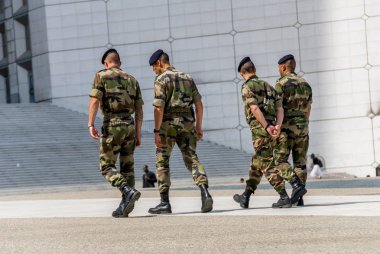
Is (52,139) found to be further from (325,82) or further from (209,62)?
(325,82)

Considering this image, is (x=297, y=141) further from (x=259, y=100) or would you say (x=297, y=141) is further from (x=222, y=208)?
(x=222, y=208)

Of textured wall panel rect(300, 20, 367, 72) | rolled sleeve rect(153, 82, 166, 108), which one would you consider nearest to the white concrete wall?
textured wall panel rect(300, 20, 367, 72)

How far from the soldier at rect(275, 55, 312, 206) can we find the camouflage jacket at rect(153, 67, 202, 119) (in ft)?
4.19

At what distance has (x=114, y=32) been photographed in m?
46.2

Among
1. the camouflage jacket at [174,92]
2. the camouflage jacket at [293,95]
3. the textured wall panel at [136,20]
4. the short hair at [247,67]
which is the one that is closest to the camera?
the camouflage jacket at [174,92]

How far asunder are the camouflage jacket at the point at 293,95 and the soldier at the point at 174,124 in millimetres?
1270

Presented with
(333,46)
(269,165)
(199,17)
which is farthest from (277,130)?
(199,17)

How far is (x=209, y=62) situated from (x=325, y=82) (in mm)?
4812

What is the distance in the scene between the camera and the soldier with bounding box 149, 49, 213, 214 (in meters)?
13.0

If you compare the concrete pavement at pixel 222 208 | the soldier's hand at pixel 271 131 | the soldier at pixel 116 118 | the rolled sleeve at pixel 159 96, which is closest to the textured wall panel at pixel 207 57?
the concrete pavement at pixel 222 208

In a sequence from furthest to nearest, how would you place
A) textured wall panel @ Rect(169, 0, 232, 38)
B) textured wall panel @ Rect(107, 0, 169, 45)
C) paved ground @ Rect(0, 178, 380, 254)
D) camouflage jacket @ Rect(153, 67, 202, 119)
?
1. textured wall panel @ Rect(107, 0, 169, 45)
2. textured wall panel @ Rect(169, 0, 232, 38)
3. camouflage jacket @ Rect(153, 67, 202, 119)
4. paved ground @ Rect(0, 178, 380, 254)

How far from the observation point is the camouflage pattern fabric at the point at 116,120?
12750 millimetres

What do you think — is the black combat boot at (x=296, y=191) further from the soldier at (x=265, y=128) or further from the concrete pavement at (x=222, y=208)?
the concrete pavement at (x=222, y=208)

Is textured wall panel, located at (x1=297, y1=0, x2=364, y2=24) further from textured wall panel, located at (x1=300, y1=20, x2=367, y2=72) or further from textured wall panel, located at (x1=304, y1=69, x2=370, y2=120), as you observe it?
textured wall panel, located at (x1=304, y1=69, x2=370, y2=120)
